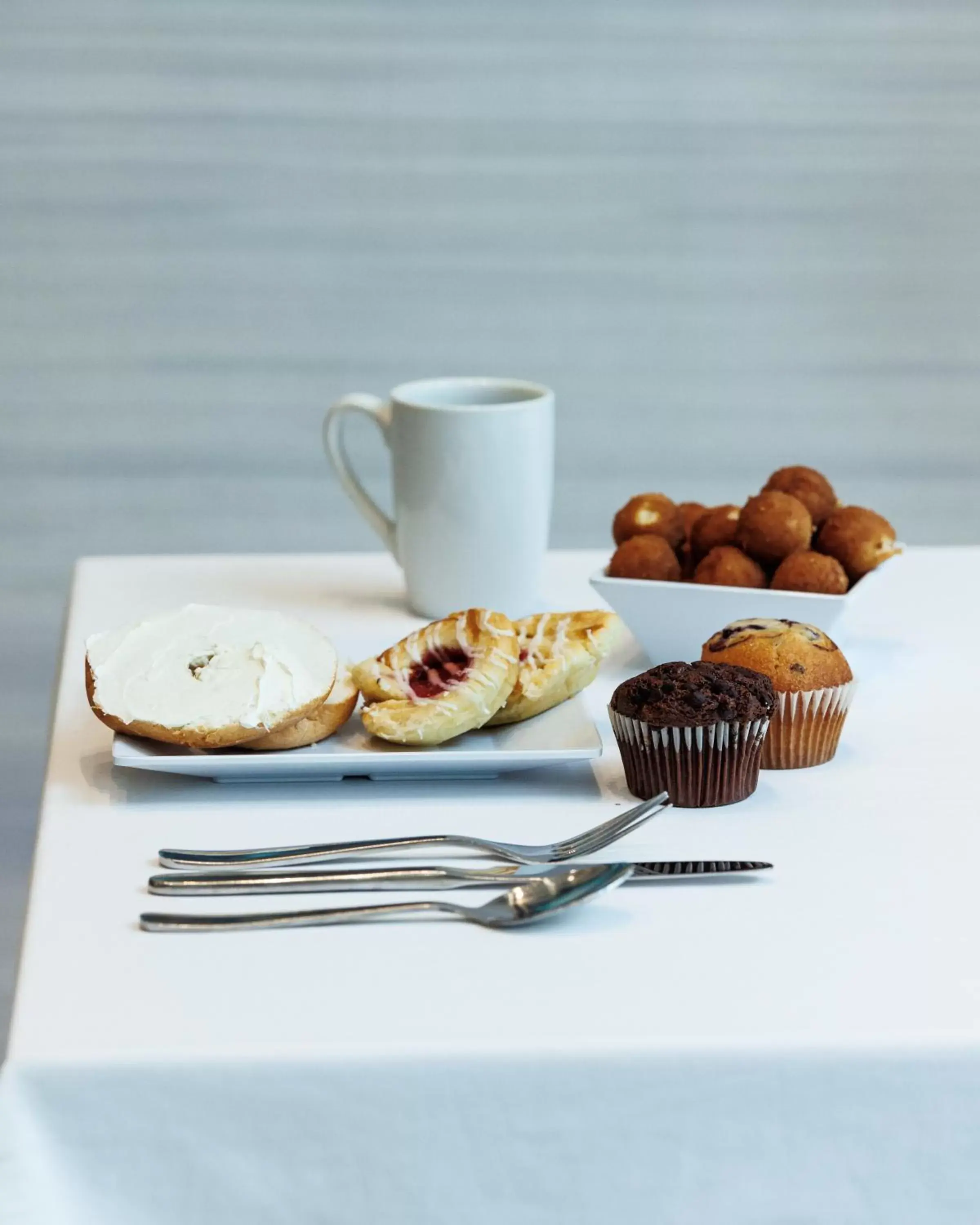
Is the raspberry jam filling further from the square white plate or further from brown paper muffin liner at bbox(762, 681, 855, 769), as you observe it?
brown paper muffin liner at bbox(762, 681, 855, 769)

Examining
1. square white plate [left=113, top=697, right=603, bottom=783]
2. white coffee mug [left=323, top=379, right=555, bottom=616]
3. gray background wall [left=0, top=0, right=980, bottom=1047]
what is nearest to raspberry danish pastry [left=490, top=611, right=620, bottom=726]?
square white plate [left=113, top=697, right=603, bottom=783]

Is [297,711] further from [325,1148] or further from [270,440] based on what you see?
[270,440]

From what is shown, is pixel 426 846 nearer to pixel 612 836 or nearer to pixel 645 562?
pixel 612 836

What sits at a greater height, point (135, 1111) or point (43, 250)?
point (43, 250)

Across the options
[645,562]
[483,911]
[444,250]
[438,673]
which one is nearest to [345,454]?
[645,562]

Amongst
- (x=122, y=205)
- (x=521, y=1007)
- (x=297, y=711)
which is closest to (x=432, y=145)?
(x=122, y=205)

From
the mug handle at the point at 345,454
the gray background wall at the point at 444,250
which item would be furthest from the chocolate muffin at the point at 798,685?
the gray background wall at the point at 444,250

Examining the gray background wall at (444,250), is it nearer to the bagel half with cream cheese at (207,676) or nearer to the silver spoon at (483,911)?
the bagel half with cream cheese at (207,676)
